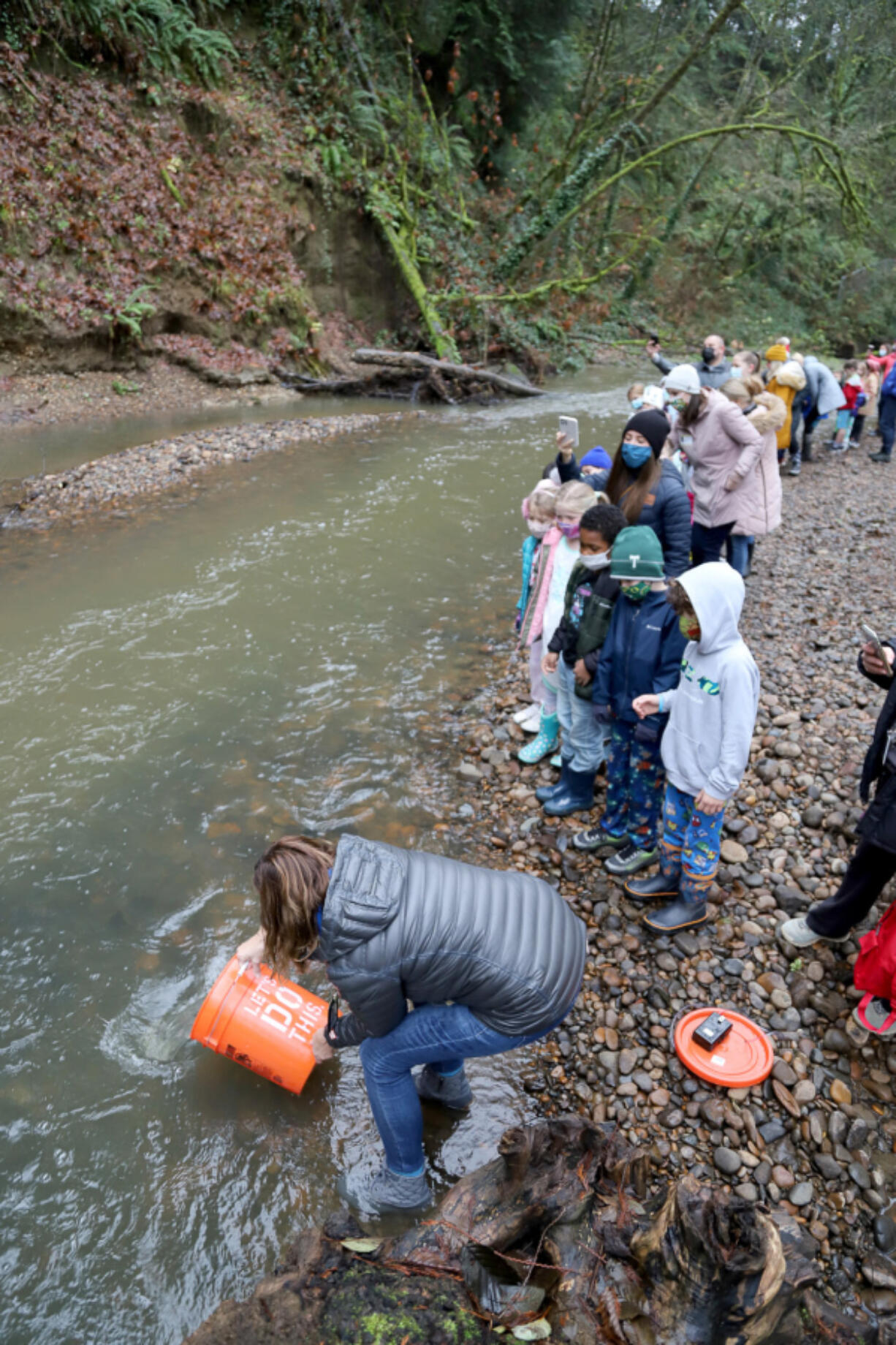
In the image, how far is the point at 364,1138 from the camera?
3.12 metres

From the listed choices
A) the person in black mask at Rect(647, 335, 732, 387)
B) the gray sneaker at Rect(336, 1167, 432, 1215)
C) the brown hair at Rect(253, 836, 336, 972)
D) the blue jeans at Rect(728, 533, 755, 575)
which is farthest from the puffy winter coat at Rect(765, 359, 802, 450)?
the gray sneaker at Rect(336, 1167, 432, 1215)

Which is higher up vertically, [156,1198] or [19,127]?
[19,127]

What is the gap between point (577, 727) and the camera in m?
4.48

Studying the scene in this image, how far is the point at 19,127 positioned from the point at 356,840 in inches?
609

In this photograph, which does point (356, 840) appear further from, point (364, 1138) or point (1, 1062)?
point (1, 1062)

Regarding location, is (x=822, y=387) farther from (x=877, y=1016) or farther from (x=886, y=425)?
(x=877, y=1016)

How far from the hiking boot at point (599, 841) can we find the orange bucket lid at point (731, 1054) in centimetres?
115

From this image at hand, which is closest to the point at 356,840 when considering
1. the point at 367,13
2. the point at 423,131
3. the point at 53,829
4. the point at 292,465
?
the point at 53,829

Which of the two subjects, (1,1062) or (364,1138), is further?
(1,1062)

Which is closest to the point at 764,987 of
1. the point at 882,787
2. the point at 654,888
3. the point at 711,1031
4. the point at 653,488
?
the point at 711,1031

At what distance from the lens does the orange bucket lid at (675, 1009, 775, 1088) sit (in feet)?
9.97

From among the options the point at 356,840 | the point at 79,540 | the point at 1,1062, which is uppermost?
the point at 356,840

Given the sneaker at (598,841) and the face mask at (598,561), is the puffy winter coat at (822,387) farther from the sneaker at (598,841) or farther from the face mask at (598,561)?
the sneaker at (598,841)

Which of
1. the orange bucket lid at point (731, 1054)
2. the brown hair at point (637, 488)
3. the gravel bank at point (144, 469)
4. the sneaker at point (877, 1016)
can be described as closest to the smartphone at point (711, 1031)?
the orange bucket lid at point (731, 1054)
